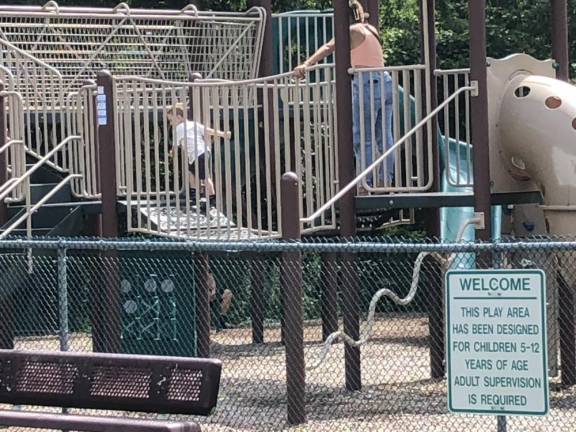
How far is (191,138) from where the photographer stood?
35.7 ft

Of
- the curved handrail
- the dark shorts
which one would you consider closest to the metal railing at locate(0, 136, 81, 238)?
the curved handrail

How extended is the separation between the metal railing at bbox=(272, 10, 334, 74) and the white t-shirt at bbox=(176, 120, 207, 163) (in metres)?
4.30

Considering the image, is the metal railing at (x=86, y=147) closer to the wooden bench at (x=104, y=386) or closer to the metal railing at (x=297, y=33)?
the metal railing at (x=297, y=33)

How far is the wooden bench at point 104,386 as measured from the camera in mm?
6945

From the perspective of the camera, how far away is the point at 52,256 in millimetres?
13906

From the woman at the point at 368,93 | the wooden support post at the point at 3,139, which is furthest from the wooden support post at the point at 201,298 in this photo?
the wooden support post at the point at 3,139

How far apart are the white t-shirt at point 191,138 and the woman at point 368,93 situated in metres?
1.06

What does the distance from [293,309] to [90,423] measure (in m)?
2.40

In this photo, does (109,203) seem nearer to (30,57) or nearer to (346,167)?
(346,167)

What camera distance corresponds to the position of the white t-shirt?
1066 centimetres

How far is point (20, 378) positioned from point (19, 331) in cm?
770

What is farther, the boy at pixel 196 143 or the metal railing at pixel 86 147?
the metal railing at pixel 86 147

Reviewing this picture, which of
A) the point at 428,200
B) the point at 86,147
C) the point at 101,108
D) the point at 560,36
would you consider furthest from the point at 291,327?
the point at 560,36

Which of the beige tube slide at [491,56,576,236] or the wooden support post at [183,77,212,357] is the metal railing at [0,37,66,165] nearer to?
the wooden support post at [183,77,212,357]
